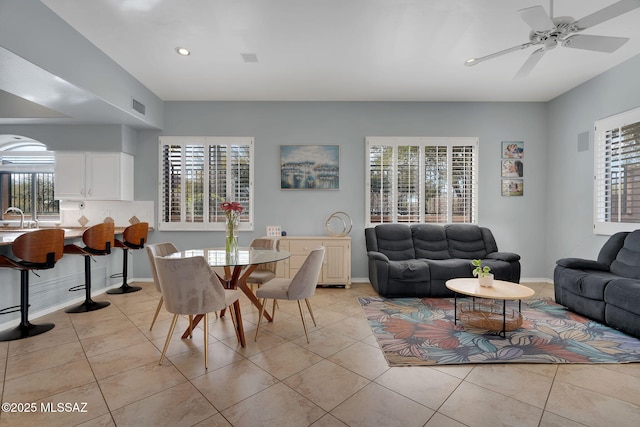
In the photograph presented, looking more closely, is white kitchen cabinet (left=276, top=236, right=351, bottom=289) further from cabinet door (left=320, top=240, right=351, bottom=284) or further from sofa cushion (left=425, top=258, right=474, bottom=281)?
sofa cushion (left=425, top=258, right=474, bottom=281)

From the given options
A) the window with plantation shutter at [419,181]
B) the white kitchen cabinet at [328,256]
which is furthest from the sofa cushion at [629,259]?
the white kitchen cabinet at [328,256]

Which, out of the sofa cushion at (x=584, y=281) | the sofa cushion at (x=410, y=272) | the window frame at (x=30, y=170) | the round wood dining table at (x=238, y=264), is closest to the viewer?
the round wood dining table at (x=238, y=264)

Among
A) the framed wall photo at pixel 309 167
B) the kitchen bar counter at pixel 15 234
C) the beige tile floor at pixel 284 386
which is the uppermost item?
the framed wall photo at pixel 309 167

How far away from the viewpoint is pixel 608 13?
2.01 m

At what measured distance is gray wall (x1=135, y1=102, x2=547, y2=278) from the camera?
4879 mm

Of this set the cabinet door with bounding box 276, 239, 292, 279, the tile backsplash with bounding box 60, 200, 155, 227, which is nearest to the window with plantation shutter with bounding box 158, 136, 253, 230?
the tile backsplash with bounding box 60, 200, 155, 227

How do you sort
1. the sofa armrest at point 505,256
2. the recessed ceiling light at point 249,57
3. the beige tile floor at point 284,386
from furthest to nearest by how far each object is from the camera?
the sofa armrest at point 505,256
the recessed ceiling light at point 249,57
the beige tile floor at point 284,386

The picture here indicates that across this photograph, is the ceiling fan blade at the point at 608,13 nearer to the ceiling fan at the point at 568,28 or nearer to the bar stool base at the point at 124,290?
the ceiling fan at the point at 568,28

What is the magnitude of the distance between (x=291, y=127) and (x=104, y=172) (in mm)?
3067

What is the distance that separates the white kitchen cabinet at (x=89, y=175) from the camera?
14.8 ft

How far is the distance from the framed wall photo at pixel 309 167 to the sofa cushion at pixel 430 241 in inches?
61.1

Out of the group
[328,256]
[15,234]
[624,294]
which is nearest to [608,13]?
[624,294]

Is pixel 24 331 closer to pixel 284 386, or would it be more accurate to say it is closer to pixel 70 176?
pixel 70 176

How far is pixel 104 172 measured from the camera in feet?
14.8
